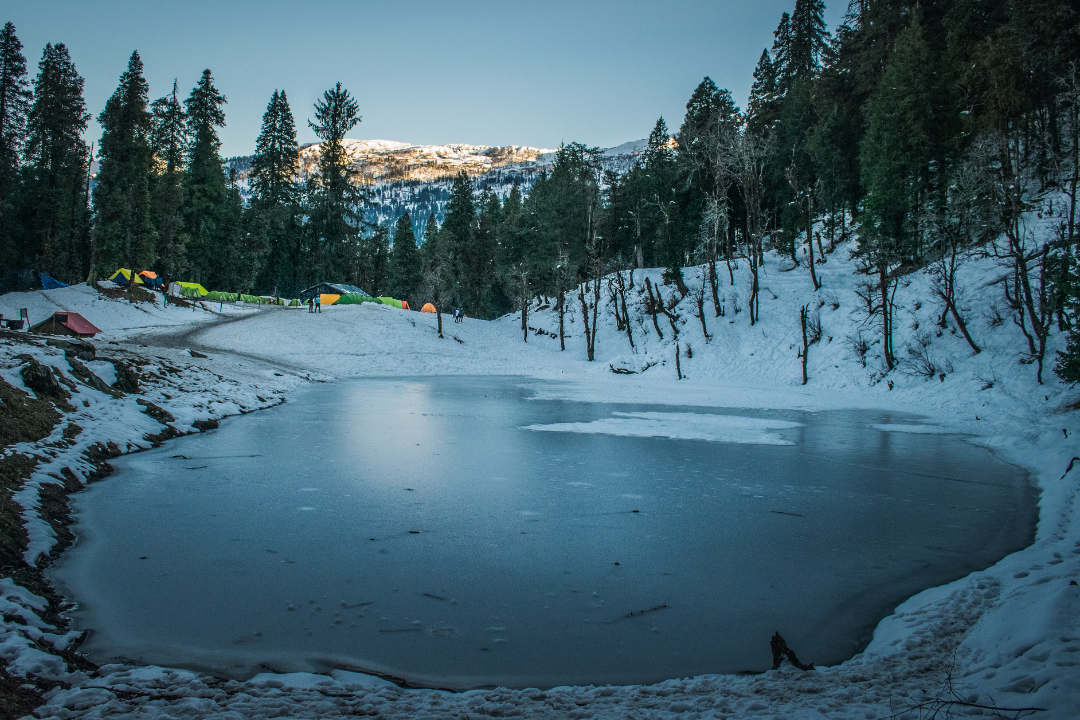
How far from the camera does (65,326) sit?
2420 cm

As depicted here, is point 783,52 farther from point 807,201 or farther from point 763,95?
point 807,201

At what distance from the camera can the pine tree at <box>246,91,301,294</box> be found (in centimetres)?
6631

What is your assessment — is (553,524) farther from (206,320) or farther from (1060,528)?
(206,320)

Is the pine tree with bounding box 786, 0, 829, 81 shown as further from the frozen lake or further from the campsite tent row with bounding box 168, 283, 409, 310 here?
the frozen lake

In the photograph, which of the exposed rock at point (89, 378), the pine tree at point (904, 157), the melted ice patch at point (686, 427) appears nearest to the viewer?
the exposed rock at point (89, 378)

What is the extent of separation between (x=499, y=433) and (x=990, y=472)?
30.1ft

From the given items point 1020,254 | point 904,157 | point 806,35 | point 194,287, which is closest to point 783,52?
point 806,35

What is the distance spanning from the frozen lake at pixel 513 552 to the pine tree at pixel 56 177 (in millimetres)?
50785

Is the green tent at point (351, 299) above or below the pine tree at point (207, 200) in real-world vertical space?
below

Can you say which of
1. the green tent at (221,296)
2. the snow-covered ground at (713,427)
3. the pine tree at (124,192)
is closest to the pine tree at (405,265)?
the green tent at (221,296)

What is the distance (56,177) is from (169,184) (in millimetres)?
9567

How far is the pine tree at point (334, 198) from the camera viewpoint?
65812mm

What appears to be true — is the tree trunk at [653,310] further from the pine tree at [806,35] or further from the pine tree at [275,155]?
the pine tree at [275,155]

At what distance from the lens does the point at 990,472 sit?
955 centimetres
